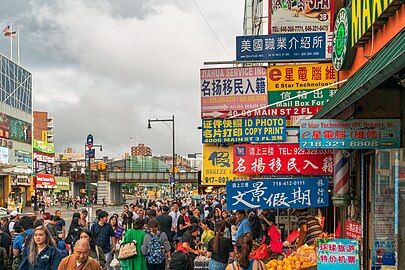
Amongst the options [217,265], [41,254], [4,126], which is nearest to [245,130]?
[217,265]

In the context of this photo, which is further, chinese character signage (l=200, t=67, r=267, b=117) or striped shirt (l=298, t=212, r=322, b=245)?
chinese character signage (l=200, t=67, r=267, b=117)

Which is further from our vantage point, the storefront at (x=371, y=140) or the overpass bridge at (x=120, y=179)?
the overpass bridge at (x=120, y=179)

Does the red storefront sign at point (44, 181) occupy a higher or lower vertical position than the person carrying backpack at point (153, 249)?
lower

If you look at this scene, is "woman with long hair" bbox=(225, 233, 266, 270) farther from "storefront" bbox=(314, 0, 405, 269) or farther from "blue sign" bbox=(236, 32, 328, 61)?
"blue sign" bbox=(236, 32, 328, 61)

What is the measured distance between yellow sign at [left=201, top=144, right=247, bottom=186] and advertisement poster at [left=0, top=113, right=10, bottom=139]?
59084mm

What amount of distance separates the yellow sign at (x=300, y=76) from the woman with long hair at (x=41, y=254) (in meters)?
9.26

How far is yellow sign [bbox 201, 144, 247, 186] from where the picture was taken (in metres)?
17.8

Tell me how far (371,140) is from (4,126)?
69.8m

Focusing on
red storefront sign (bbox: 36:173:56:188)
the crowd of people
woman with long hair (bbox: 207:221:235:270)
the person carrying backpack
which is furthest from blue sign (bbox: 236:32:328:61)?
red storefront sign (bbox: 36:173:56:188)

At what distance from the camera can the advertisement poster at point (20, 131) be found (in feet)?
254

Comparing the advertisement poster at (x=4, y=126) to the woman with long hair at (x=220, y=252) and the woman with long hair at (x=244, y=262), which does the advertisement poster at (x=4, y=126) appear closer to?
the woman with long hair at (x=220, y=252)

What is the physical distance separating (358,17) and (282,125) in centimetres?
391

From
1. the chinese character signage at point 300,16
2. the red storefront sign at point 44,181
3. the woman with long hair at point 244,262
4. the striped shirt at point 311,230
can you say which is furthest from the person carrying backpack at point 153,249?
the red storefront sign at point 44,181

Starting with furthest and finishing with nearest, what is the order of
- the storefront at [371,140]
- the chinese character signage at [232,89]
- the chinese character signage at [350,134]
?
1. the chinese character signage at [232,89]
2. the chinese character signage at [350,134]
3. the storefront at [371,140]
